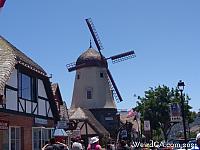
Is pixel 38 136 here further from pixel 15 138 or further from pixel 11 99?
pixel 11 99

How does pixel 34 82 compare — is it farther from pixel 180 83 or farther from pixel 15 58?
pixel 180 83

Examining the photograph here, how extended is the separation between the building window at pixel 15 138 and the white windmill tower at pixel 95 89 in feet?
123

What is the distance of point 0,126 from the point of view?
21891mm

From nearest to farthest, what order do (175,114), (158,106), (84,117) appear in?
(175,114), (84,117), (158,106)

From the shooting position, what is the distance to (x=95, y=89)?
63.8 meters

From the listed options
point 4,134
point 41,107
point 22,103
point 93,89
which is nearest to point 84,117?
point 93,89

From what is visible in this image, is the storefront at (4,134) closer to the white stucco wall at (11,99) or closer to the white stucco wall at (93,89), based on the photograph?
the white stucco wall at (11,99)

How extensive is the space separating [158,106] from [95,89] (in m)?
8.78

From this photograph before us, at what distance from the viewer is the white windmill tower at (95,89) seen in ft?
209

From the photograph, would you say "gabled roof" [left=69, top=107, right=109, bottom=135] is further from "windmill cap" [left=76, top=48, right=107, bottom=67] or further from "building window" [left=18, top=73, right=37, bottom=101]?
"building window" [left=18, top=73, right=37, bottom=101]

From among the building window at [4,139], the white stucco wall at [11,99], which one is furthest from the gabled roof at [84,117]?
the building window at [4,139]

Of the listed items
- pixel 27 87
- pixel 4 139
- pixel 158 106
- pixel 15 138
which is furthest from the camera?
pixel 158 106

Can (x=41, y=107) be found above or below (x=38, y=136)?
above

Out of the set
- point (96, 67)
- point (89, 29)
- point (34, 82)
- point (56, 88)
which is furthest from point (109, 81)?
point (34, 82)
